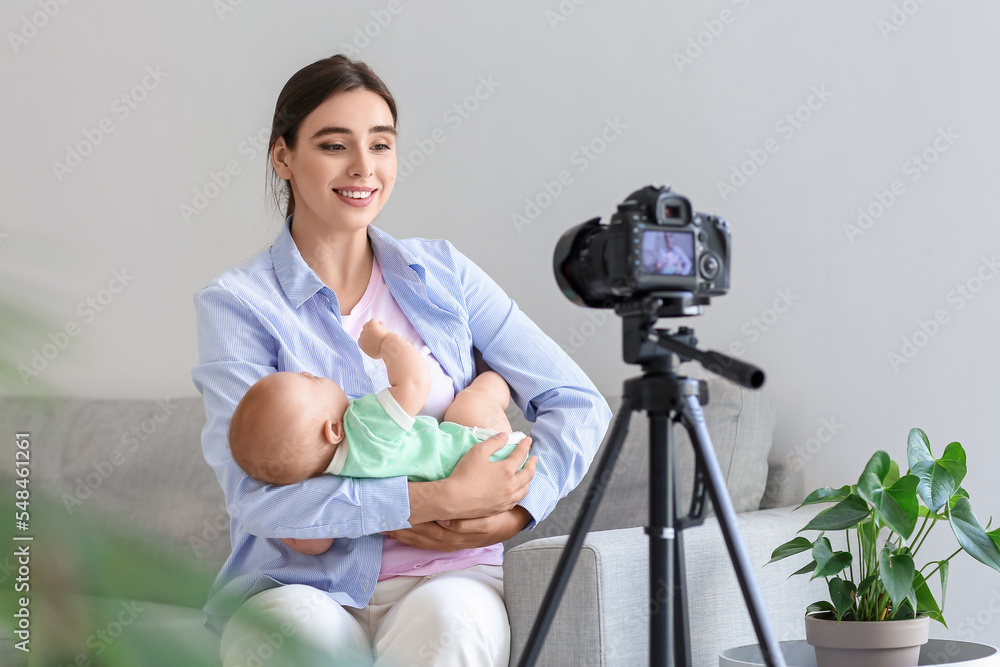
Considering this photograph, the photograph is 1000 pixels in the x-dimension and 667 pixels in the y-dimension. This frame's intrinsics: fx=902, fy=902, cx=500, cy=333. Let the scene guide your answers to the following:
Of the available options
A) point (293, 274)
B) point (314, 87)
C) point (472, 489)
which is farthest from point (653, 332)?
point (314, 87)

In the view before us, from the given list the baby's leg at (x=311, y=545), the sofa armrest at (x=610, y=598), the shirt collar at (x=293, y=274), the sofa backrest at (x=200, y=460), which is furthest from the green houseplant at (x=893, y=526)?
the shirt collar at (x=293, y=274)

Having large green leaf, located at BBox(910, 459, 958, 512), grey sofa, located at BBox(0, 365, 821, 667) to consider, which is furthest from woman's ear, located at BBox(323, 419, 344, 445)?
large green leaf, located at BBox(910, 459, 958, 512)

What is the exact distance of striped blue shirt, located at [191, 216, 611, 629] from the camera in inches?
54.4

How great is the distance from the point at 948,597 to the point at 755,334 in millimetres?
685

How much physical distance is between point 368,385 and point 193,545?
131 centimetres

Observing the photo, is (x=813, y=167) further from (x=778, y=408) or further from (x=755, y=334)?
(x=778, y=408)

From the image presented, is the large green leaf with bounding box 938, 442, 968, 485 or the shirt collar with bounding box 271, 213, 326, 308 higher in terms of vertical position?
the shirt collar with bounding box 271, 213, 326, 308

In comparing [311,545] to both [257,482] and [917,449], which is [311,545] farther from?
[917,449]

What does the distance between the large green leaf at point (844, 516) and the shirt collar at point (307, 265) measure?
0.81 metres

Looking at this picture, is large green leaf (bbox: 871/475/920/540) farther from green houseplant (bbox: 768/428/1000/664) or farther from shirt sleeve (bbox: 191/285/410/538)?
shirt sleeve (bbox: 191/285/410/538)

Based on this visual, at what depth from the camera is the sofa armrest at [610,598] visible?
1374mm

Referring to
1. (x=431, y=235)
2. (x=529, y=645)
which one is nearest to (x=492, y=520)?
(x=529, y=645)

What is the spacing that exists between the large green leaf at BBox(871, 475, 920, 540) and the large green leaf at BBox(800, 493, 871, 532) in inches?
1.1

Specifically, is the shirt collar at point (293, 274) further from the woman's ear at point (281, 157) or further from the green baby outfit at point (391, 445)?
the green baby outfit at point (391, 445)
